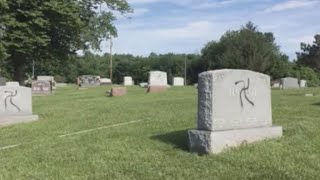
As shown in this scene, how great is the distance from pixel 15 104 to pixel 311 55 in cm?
8518

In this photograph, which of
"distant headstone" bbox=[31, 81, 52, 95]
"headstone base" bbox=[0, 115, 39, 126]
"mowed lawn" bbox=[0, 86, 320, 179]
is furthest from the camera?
"distant headstone" bbox=[31, 81, 52, 95]

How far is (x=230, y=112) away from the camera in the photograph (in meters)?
8.96

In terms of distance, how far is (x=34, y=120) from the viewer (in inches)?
653

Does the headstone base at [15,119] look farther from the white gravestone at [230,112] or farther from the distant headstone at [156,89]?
the distant headstone at [156,89]

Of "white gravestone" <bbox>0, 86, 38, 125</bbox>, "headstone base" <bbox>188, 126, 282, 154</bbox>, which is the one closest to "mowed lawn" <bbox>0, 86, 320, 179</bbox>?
"headstone base" <bbox>188, 126, 282, 154</bbox>

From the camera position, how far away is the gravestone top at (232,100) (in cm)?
880

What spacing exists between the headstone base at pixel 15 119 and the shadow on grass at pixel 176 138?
23.2 ft

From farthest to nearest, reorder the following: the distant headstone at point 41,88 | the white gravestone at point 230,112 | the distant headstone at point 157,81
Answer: the distant headstone at point 41,88 → the distant headstone at point 157,81 → the white gravestone at point 230,112

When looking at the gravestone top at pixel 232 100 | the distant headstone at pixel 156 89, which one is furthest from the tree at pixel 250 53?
the gravestone top at pixel 232 100

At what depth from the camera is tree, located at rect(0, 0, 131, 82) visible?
3145 centimetres

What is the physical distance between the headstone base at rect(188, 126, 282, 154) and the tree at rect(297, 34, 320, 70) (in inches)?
3238

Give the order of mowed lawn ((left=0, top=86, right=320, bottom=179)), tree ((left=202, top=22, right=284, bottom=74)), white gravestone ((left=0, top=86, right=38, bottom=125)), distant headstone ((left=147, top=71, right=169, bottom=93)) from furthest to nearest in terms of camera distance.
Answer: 1. tree ((left=202, top=22, right=284, bottom=74))
2. distant headstone ((left=147, top=71, right=169, bottom=93))
3. white gravestone ((left=0, top=86, right=38, bottom=125))
4. mowed lawn ((left=0, top=86, right=320, bottom=179))

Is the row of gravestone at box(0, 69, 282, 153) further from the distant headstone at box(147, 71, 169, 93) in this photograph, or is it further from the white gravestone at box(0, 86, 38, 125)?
the distant headstone at box(147, 71, 169, 93)

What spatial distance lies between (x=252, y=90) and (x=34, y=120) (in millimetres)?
8853
